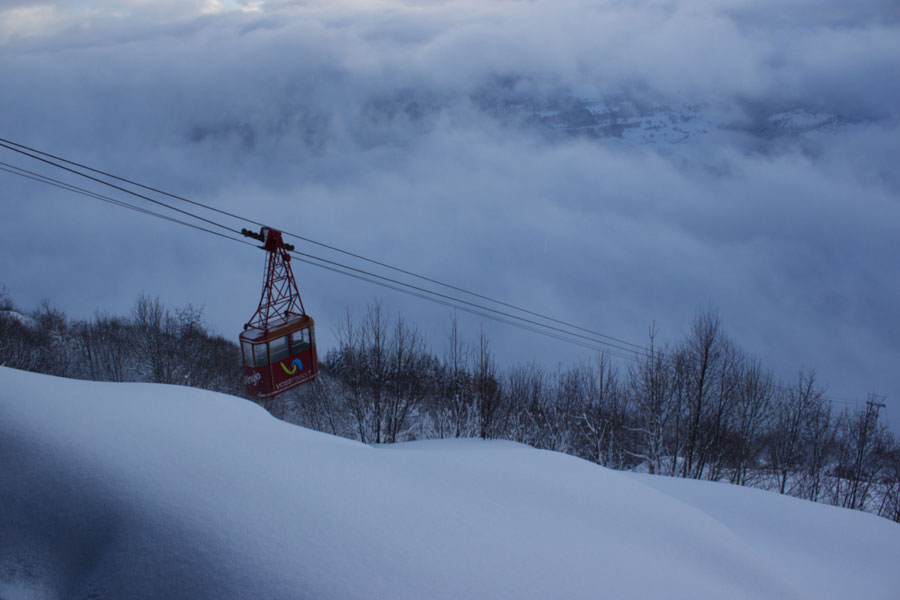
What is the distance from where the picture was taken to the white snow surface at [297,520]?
8.57 ft

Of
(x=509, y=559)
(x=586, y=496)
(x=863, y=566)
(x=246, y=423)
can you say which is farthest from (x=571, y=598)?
(x=863, y=566)

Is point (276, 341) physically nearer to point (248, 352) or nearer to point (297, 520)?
point (248, 352)

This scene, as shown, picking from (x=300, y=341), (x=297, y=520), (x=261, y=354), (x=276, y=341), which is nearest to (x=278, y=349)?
(x=276, y=341)

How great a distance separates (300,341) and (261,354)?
142cm

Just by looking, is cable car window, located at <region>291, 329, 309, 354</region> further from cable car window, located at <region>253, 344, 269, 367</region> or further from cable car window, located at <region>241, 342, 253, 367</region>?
cable car window, located at <region>241, 342, 253, 367</region>

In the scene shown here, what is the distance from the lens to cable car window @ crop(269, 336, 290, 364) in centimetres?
1474

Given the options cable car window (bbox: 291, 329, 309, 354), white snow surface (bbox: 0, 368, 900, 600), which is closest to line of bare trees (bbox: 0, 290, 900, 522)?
cable car window (bbox: 291, 329, 309, 354)

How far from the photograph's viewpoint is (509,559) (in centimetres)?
304

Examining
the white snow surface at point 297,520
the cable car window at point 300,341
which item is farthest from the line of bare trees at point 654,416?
the white snow surface at point 297,520

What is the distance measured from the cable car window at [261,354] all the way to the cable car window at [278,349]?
135 mm

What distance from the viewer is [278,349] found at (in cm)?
1498

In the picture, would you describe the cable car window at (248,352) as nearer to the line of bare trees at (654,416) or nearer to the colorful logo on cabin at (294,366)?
the colorful logo on cabin at (294,366)

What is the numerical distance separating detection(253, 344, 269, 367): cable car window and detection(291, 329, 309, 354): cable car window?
1.01 m

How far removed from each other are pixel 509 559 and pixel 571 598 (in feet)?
1.36
